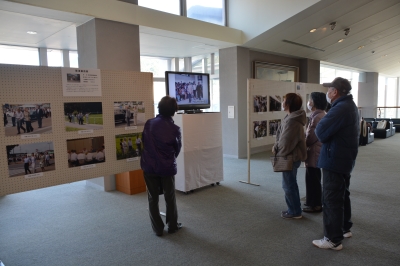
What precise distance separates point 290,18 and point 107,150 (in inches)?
198

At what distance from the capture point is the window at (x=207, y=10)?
655 cm

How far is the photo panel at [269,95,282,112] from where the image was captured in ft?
18.6

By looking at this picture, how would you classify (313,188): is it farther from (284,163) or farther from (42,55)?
(42,55)

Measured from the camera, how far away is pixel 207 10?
693 centimetres

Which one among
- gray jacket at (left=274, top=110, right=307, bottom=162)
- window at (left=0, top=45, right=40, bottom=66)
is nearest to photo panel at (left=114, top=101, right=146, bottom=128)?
gray jacket at (left=274, top=110, right=307, bottom=162)

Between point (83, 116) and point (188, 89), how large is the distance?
2112mm

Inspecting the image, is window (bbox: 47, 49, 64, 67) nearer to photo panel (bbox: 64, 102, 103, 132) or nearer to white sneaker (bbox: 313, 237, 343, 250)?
photo panel (bbox: 64, 102, 103, 132)

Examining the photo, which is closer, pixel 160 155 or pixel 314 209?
pixel 160 155

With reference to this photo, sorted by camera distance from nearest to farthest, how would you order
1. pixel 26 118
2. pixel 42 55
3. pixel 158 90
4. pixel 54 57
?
pixel 26 118, pixel 42 55, pixel 54 57, pixel 158 90

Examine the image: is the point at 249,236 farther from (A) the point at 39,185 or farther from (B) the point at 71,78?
(B) the point at 71,78

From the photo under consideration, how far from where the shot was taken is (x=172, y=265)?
2.69 metres

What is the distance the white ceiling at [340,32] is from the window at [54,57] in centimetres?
460

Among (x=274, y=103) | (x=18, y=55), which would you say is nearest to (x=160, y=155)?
(x=274, y=103)

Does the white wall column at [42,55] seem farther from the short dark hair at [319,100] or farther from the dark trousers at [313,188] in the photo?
the dark trousers at [313,188]
